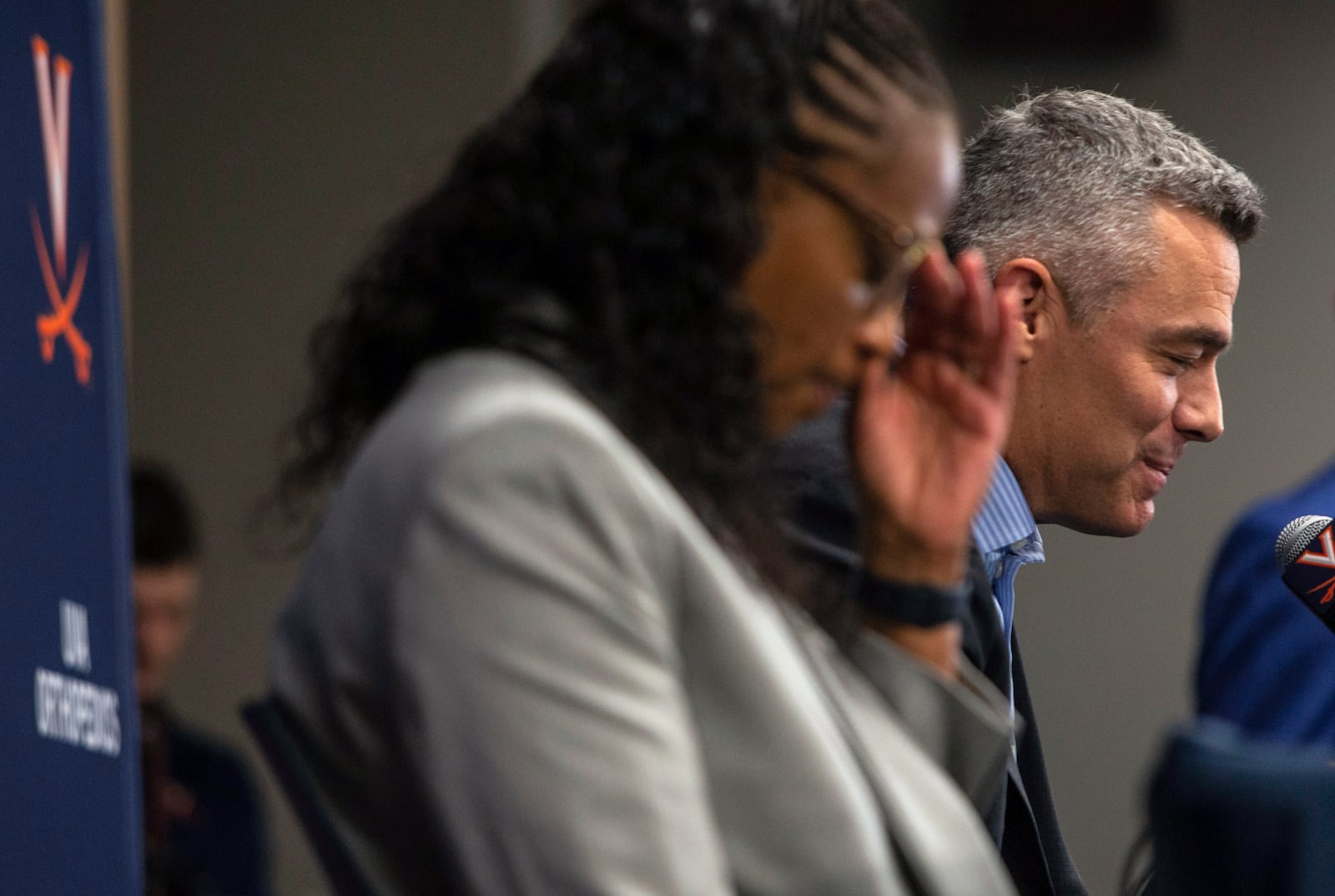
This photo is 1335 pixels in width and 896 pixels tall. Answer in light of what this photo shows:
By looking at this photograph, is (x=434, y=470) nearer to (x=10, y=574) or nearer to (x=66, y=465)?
(x=10, y=574)

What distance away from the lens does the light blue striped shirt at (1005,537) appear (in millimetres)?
1799

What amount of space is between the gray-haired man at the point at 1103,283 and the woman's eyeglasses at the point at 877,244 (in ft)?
3.06

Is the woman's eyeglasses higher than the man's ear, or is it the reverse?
the woman's eyeglasses

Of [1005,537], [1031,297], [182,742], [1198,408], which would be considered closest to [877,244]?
[1005,537]

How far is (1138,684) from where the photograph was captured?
436cm

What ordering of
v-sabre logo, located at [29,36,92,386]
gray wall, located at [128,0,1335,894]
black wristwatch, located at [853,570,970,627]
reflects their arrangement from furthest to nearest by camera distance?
gray wall, located at [128,0,1335,894]
v-sabre logo, located at [29,36,92,386]
black wristwatch, located at [853,570,970,627]

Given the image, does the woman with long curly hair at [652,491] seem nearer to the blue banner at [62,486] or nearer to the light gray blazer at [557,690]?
the light gray blazer at [557,690]

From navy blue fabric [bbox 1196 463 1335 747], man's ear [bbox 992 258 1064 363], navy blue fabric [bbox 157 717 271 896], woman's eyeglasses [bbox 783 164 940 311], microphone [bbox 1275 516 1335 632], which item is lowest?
navy blue fabric [bbox 157 717 271 896]

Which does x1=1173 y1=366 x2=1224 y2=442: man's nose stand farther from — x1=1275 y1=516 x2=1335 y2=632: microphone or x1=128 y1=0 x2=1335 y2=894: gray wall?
x1=128 y1=0 x2=1335 y2=894: gray wall

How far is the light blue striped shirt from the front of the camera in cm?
180

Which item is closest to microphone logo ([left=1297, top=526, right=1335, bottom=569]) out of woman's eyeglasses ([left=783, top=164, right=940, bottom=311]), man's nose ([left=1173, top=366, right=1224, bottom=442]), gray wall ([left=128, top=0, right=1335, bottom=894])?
man's nose ([left=1173, top=366, right=1224, bottom=442])

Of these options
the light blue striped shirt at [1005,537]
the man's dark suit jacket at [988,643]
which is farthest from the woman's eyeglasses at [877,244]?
the light blue striped shirt at [1005,537]

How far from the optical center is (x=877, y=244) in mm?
1141

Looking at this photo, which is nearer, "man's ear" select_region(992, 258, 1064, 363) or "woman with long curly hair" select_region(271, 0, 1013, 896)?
"woman with long curly hair" select_region(271, 0, 1013, 896)
